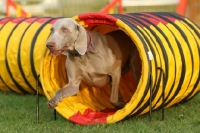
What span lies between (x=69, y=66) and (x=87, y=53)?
0.25 metres

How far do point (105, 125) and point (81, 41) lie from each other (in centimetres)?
91

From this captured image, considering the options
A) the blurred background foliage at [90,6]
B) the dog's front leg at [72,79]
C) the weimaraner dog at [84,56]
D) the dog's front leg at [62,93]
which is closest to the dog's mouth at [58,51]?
the weimaraner dog at [84,56]

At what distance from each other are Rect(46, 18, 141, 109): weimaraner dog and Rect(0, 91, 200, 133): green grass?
30 centimetres

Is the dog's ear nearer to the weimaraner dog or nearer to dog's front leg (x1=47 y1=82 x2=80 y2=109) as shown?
the weimaraner dog

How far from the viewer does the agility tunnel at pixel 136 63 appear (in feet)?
16.8

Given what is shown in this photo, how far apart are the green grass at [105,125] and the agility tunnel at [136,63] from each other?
11cm

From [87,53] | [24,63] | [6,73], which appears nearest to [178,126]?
[87,53]

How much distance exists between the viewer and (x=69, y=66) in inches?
213

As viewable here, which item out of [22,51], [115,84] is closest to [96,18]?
[115,84]

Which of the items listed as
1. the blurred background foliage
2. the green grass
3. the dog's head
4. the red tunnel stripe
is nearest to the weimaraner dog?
the dog's head

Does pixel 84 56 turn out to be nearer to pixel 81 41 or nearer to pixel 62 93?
pixel 81 41

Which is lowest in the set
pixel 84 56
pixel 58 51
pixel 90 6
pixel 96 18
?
pixel 90 6

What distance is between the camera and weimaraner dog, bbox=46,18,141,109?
16.5 ft

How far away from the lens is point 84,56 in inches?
211
